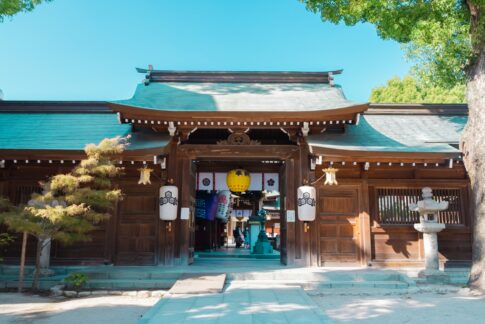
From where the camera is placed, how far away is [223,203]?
19.5m

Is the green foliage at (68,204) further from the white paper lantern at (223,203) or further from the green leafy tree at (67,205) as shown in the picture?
the white paper lantern at (223,203)

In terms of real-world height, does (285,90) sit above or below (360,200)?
above

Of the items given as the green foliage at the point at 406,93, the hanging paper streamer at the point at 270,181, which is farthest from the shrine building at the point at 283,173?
the green foliage at the point at 406,93

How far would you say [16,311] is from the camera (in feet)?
21.2

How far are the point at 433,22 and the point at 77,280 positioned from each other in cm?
979

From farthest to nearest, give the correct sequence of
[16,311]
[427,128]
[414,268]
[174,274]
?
1. [427,128]
2. [414,268]
3. [174,274]
4. [16,311]

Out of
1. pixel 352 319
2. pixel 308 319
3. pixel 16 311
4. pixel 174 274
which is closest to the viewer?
pixel 308 319

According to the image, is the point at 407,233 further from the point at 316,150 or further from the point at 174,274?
the point at 174,274

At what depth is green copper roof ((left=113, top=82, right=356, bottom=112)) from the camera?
10258 millimetres

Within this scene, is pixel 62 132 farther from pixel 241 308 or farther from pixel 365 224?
pixel 365 224

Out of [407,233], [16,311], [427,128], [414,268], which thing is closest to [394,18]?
[427,128]

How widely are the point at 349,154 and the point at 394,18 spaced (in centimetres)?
343

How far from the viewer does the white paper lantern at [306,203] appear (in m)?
9.46

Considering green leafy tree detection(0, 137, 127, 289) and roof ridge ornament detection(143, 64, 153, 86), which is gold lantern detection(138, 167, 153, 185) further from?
roof ridge ornament detection(143, 64, 153, 86)
